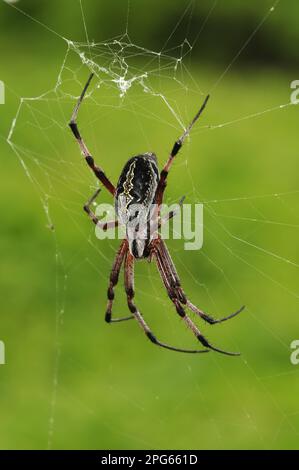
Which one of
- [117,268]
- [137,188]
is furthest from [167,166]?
[117,268]

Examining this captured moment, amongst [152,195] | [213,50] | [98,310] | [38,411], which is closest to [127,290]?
[152,195]

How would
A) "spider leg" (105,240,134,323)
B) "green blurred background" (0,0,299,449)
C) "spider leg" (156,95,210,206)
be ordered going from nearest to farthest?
1. "spider leg" (156,95,210,206)
2. "spider leg" (105,240,134,323)
3. "green blurred background" (0,0,299,449)

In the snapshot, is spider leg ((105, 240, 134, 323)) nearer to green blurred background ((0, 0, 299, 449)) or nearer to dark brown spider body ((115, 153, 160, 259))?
green blurred background ((0, 0, 299, 449))

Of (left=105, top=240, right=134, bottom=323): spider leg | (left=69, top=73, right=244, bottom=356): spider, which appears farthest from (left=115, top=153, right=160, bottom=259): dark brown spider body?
(left=105, top=240, right=134, bottom=323): spider leg

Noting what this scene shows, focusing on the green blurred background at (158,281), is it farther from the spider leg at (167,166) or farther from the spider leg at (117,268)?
the spider leg at (117,268)
